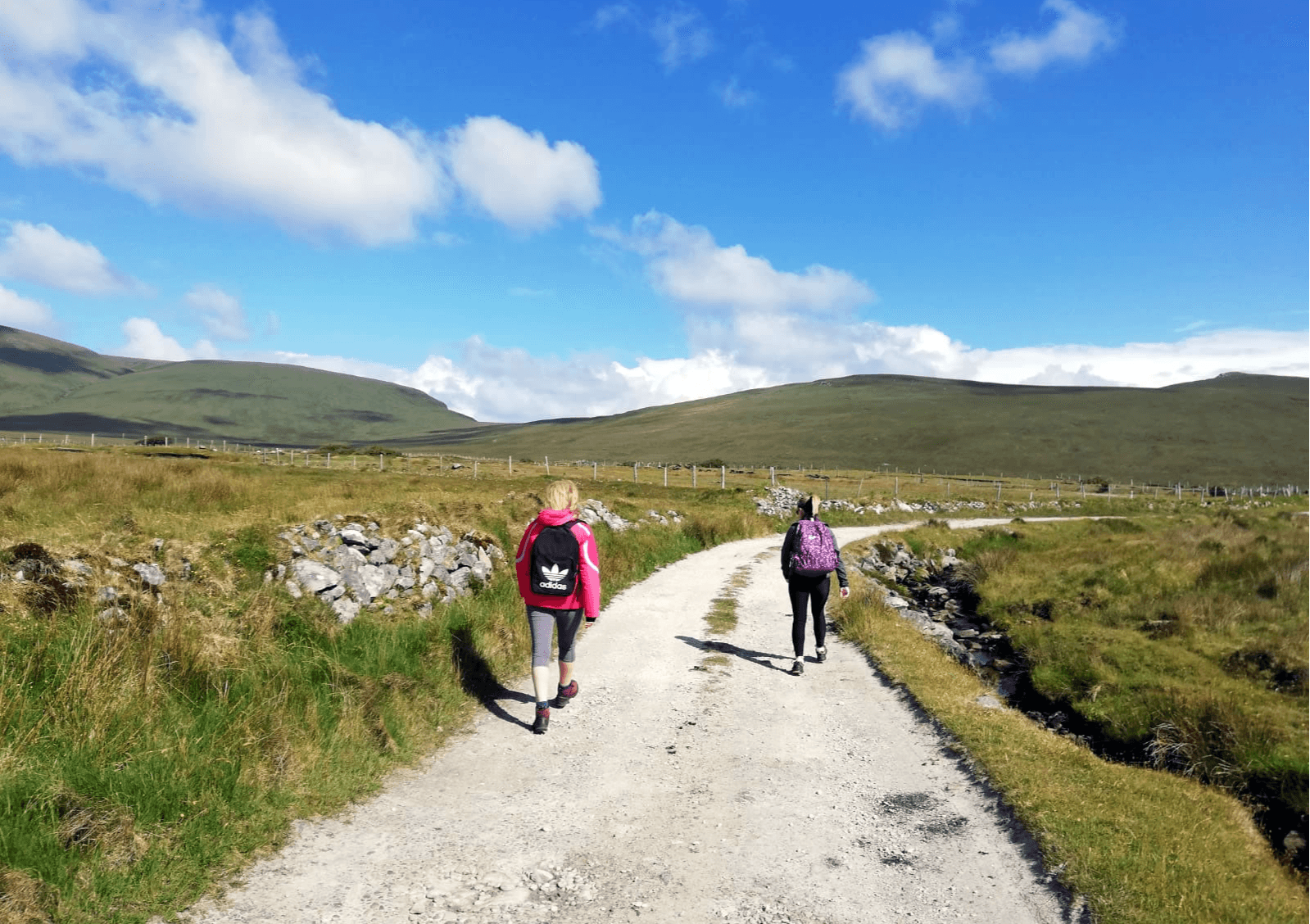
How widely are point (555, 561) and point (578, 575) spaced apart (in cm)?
32

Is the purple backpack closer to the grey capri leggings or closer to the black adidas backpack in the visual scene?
the grey capri leggings

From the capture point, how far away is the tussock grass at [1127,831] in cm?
503

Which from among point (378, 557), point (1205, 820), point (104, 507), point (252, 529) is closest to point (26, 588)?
point (252, 529)

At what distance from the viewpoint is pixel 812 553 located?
434 inches

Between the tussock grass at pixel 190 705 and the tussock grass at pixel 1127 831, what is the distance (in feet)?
18.8

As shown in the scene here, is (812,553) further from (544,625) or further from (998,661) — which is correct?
(998,661)

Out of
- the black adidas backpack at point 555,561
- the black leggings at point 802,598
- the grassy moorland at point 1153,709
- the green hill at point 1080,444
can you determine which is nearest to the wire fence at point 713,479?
the grassy moorland at point 1153,709

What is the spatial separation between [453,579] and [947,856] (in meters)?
8.91

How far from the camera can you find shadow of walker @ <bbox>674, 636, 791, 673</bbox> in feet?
37.4

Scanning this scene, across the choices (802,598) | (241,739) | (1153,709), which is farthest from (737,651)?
(241,739)

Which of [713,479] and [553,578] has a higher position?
[713,479]

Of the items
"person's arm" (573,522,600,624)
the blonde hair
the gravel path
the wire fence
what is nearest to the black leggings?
the gravel path

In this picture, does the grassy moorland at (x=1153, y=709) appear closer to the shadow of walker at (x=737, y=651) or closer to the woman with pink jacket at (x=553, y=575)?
the shadow of walker at (x=737, y=651)

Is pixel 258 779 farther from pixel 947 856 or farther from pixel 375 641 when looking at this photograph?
pixel 947 856
